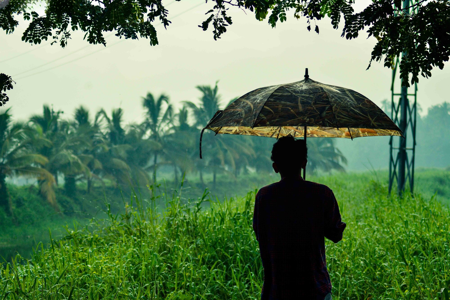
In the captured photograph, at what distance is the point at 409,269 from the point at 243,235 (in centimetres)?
183

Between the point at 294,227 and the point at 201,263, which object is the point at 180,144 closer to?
the point at 201,263

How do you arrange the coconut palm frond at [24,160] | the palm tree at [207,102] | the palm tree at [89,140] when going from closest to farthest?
the coconut palm frond at [24,160] → the palm tree at [89,140] → the palm tree at [207,102]

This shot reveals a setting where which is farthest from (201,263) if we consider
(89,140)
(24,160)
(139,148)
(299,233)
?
(139,148)

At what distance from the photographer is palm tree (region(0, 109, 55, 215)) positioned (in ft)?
72.7

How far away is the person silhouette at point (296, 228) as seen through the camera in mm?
1825

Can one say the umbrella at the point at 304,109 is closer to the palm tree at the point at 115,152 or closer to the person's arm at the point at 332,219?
the person's arm at the point at 332,219

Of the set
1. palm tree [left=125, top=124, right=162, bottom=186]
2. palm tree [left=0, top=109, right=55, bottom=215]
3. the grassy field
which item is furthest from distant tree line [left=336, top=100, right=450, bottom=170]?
the grassy field

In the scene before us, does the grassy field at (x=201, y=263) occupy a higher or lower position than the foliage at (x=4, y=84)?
lower

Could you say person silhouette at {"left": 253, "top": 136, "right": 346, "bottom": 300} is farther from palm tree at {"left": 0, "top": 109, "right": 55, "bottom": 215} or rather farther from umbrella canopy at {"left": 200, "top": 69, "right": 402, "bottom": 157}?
palm tree at {"left": 0, "top": 109, "right": 55, "bottom": 215}

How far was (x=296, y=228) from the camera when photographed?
71.9 inches

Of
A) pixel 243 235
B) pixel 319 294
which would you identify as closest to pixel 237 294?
pixel 243 235

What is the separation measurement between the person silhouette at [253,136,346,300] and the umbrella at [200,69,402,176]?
1.52ft

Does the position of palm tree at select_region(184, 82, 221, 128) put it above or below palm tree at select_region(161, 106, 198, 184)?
above

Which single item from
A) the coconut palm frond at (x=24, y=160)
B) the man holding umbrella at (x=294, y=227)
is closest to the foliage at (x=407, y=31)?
the man holding umbrella at (x=294, y=227)
